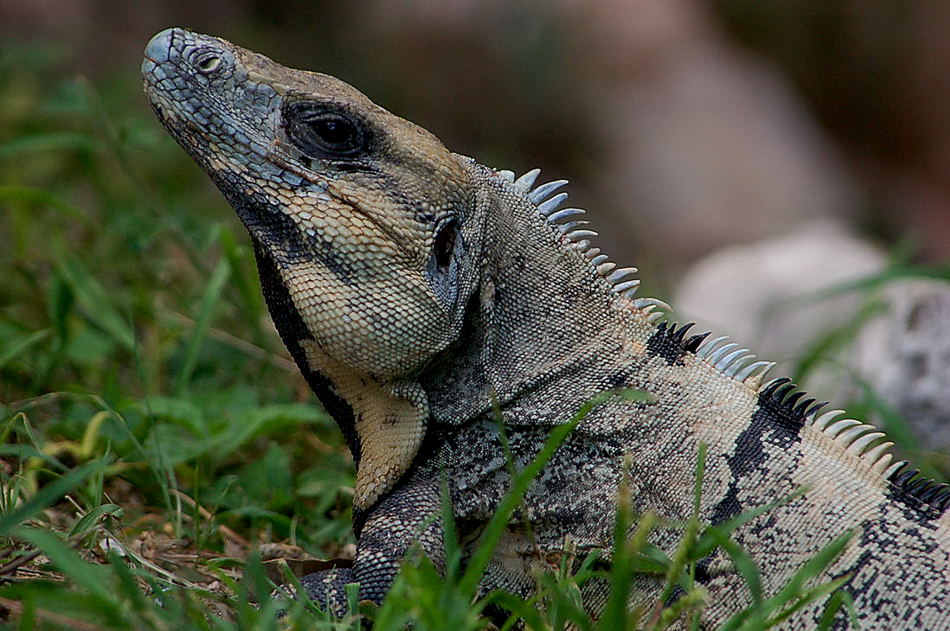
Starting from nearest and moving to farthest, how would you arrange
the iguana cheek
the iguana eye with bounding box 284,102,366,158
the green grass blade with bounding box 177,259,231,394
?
the iguana cheek
the iguana eye with bounding box 284,102,366,158
the green grass blade with bounding box 177,259,231,394

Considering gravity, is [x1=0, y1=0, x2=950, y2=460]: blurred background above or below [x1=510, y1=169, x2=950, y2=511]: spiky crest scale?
above

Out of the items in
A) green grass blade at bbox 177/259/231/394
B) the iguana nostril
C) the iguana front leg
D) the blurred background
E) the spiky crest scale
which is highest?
the blurred background

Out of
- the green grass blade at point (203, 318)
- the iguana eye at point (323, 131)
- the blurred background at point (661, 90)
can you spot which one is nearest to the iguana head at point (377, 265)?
the iguana eye at point (323, 131)

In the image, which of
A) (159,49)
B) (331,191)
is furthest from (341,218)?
(159,49)

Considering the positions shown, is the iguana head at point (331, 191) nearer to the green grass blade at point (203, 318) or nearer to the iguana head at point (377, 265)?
the iguana head at point (377, 265)

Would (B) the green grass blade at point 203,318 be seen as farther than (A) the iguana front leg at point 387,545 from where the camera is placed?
Yes

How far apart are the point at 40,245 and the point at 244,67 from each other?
10.9 ft

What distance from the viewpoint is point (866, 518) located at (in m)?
2.97

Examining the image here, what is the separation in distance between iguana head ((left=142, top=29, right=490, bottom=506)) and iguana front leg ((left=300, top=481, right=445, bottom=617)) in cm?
9

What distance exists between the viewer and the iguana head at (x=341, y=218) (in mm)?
3033

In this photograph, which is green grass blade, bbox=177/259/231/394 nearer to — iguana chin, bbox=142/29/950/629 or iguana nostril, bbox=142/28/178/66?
iguana chin, bbox=142/29/950/629

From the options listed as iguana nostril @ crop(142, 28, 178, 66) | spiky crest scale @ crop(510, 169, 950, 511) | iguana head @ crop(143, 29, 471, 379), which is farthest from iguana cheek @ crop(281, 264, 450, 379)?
iguana nostril @ crop(142, 28, 178, 66)

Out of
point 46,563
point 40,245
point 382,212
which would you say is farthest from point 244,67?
point 40,245

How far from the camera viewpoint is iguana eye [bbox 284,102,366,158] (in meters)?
3.15
